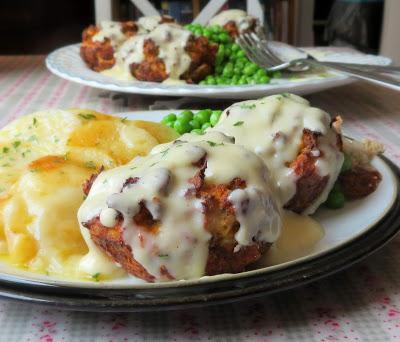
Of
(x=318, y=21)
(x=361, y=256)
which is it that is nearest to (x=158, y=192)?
(x=361, y=256)

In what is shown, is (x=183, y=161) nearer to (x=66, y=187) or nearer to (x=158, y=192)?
(x=158, y=192)

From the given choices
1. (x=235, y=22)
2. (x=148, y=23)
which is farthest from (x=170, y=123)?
(x=235, y=22)

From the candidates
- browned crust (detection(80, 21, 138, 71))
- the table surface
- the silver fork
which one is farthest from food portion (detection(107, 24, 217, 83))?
the table surface

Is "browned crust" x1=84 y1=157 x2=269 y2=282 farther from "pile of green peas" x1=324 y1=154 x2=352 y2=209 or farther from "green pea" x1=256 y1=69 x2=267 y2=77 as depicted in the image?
"green pea" x1=256 y1=69 x2=267 y2=77

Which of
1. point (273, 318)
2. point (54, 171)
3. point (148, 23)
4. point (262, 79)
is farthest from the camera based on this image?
point (148, 23)

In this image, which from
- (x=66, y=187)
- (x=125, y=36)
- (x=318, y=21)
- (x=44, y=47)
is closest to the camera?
(x=66, y=187)

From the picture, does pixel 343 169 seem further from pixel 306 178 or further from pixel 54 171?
pixel 54 171
